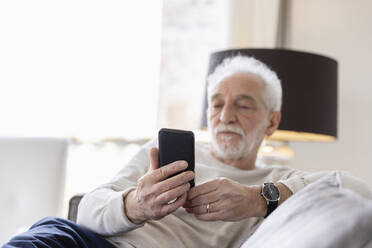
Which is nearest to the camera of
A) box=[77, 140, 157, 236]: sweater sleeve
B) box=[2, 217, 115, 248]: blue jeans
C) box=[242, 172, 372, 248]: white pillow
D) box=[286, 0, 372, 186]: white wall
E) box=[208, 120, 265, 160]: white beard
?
box=[242, 172, 372, 248]: white pillow

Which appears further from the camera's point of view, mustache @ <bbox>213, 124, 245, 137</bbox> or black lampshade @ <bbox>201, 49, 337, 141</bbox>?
black lampshade @ <bbox>201, 49, 337, 141</bbox>

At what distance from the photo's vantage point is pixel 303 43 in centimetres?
302

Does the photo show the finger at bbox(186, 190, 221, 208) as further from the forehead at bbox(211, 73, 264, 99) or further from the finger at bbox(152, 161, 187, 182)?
the forehead at bbox(211, 73, 264, 99)

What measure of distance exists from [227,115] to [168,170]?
581 mm

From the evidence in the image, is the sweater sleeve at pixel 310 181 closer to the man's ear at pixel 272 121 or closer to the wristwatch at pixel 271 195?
the wristwatch at pixel 271 195

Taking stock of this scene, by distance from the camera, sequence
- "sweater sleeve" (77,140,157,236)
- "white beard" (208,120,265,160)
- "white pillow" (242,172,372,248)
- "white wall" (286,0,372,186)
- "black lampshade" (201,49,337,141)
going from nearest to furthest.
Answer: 1. "white pillow" (242,172,372,248)
2. "sweater sleeve" (77,140,157,236)
3. "white beard" (208,120,265,160)
4. "black lampshade" (201,49,337,141)
5. "white wall" (286,0,372,186)

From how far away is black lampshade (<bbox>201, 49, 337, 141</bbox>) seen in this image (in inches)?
89.5

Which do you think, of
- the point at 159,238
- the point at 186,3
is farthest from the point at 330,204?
the point at 186,3

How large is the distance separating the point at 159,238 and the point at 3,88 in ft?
5.17

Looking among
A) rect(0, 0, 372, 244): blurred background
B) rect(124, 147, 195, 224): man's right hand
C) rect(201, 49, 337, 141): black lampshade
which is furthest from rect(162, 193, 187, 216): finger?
rect(0, 0, 372, 244): blurred background

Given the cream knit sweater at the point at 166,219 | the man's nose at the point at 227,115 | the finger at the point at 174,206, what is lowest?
the cream knit sweater at the point at 166,219

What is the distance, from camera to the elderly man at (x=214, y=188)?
50.1 inches

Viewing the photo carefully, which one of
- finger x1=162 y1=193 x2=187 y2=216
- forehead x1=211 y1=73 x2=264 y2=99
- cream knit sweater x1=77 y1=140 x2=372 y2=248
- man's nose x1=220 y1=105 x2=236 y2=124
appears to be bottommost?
cream knit sweater x1=77 y1=140 x2=372 y2=248

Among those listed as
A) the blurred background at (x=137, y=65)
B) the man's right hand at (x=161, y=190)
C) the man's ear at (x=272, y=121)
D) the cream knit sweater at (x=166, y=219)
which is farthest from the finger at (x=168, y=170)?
the blurred background at (x=137, y=65)
